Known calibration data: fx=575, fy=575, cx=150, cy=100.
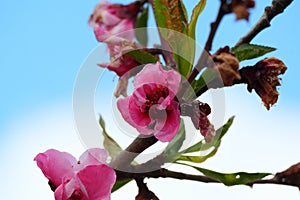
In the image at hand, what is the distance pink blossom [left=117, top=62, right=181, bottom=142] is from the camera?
0.79 meters

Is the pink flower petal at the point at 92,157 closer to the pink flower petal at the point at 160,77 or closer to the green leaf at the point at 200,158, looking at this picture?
the pink flower petal at the point at 160,77

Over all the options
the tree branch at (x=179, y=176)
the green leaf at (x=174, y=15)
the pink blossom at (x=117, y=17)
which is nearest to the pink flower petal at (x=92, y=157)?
the tree branch at (x=179, y=176)

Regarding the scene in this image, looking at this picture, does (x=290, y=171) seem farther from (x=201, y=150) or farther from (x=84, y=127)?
(x=84, y=127)

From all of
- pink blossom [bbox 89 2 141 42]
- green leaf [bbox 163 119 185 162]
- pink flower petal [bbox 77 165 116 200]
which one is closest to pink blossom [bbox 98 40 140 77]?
green leaf [bbox 163 119 185 162]

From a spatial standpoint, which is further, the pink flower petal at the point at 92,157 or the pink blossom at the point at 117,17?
the pink blossom at the point at 117,17

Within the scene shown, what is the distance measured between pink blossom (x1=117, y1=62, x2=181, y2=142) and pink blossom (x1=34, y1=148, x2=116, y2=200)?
69 mm

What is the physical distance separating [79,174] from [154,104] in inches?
5.6

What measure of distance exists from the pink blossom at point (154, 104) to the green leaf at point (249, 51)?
0.11 metres

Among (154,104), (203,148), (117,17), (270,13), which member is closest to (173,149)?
(203,148)

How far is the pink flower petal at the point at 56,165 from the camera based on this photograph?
31.7 inches

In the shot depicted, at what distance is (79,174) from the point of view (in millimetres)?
788

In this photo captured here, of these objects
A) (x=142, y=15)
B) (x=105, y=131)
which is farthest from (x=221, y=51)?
(x=142, y=15)

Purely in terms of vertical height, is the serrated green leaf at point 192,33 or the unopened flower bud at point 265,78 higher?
the serrated green leaf at point 192,33

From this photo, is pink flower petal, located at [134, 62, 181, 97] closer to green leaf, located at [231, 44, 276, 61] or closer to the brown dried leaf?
green leaf, located at [231, 44, 276, 61]
